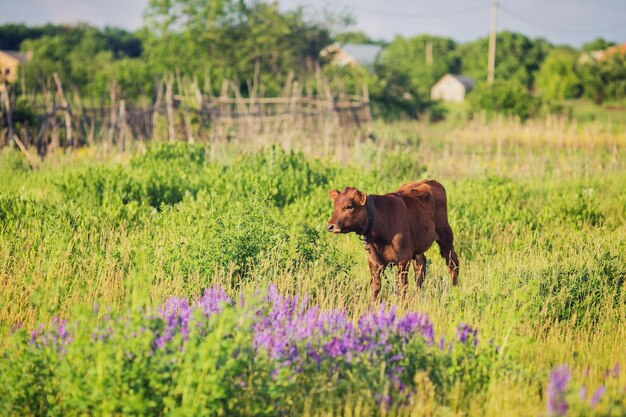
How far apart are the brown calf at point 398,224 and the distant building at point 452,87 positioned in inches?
2235

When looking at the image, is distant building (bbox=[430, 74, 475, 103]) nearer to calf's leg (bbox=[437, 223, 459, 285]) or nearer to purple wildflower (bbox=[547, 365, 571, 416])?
calf's leg (bbox=[437, 223, 459, 285])

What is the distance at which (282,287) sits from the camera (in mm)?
5906

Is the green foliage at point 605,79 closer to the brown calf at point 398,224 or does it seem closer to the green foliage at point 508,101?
the green foliage at point 508,101

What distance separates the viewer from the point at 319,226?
8.38 m

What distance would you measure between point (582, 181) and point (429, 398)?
32.8 ft

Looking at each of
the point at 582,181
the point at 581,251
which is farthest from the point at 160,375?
the point at 582,181

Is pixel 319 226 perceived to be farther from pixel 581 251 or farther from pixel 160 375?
pixel 160 375

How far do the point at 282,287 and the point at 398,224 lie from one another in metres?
1.22

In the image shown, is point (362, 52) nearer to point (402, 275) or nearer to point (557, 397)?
point (402, 275)

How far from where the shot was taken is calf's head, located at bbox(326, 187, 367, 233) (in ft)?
18.9

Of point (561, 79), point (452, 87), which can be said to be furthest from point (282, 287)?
point (452, 87)

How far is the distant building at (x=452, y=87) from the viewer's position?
6392cm

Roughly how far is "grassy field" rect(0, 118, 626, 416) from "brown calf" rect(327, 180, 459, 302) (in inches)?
12.6

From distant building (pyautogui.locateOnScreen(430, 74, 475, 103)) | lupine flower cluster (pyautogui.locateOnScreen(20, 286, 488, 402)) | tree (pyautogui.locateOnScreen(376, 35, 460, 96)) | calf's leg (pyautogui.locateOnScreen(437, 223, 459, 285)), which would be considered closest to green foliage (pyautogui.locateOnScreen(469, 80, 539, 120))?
calf's leg (pyautogui.locateOnScreen(437, 223, 459, 285))
